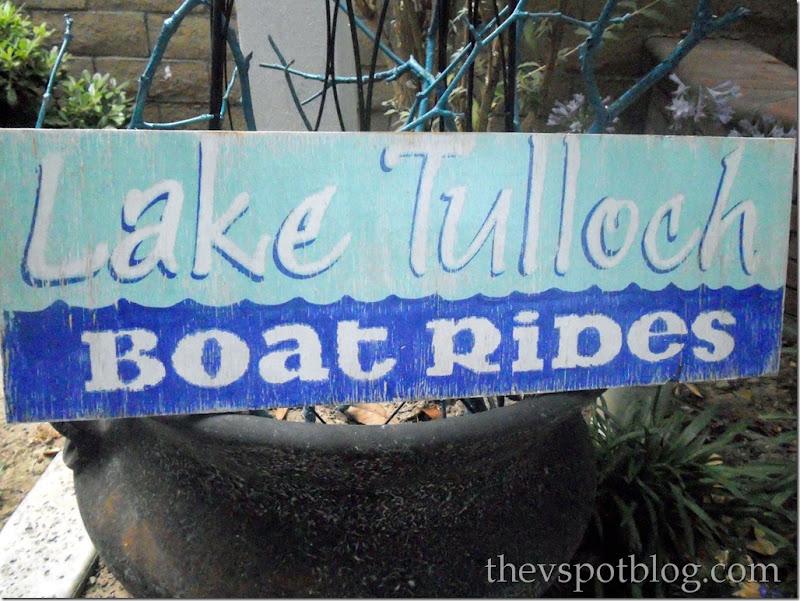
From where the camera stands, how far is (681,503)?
3.57 ft

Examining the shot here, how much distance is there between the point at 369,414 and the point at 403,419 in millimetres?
64

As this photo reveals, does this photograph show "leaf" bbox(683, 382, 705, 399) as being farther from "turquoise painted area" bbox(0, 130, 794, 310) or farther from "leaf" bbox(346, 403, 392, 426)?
"turquoise painted area" bbox(0, 130, 794, 310)

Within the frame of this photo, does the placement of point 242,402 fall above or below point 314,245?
below

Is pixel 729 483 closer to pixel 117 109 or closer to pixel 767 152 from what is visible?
pixel 767 152

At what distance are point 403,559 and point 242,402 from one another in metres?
0.24

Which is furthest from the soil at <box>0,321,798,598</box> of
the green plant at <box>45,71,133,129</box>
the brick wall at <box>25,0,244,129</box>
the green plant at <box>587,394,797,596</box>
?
the brick wall at <box>25,0,244,129</box>

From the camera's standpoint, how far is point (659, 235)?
27.0 inches

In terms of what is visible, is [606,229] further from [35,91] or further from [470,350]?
[35,91]

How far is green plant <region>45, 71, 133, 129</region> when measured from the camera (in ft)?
8.24

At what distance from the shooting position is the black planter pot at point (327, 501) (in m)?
0.60

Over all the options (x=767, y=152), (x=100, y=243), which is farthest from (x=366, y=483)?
(x=767, y=152)

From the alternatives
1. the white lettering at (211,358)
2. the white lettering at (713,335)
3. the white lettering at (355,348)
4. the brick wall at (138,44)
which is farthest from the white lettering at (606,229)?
the brick wall at (138,44)

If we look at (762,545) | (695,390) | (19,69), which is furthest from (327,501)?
(19,69)

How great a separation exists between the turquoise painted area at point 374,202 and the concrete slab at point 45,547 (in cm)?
62
